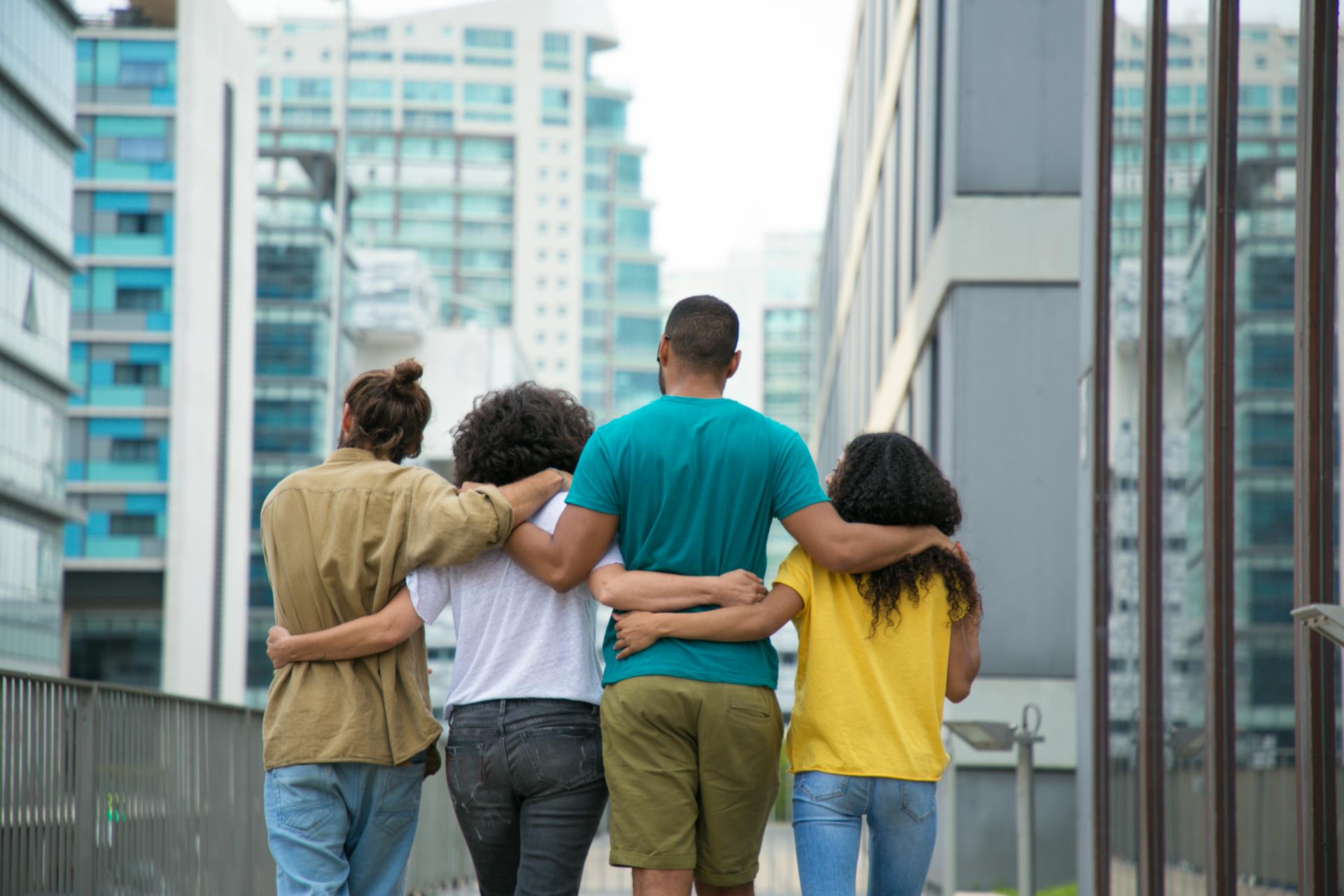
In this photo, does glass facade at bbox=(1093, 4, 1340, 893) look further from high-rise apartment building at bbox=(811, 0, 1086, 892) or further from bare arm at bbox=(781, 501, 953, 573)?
high-rise apartment building at bbox=(811, 0, 1086, 892)

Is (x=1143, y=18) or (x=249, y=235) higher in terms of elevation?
(x=249, y=235)

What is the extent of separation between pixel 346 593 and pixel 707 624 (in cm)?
100

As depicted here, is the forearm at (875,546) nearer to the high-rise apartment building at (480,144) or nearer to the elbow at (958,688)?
the elbow at (958,688)

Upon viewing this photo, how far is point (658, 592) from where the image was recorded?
164 inches

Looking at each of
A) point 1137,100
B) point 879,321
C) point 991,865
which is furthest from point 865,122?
point 1137,100

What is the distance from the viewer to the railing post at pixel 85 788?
19.6ft

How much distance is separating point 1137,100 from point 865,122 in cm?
1953

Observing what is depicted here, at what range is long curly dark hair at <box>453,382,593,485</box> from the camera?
4539 mm

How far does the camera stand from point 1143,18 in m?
8.28

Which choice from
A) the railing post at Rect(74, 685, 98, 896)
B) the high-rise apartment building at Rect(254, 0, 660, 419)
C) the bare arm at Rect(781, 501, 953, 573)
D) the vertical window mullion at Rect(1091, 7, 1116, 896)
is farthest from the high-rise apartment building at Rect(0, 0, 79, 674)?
the high-rise apartment building at Rect(254, 0, 660, 419)

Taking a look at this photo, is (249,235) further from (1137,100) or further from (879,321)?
(1137,100)

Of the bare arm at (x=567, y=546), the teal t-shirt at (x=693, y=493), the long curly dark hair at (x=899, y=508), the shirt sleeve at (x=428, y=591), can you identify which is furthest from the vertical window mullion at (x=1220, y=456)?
the shirt sleeve at (x=428, y=591)

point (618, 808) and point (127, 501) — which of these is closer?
point (618, 808)

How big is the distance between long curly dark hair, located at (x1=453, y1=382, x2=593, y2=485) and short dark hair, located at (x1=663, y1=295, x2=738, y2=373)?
421 mm
